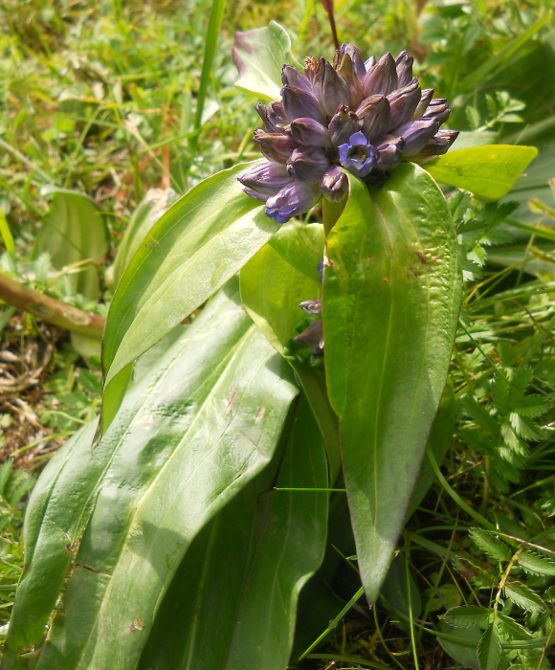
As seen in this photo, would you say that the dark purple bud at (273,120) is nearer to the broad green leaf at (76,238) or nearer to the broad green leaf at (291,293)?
the broad green leaf at (291,293)

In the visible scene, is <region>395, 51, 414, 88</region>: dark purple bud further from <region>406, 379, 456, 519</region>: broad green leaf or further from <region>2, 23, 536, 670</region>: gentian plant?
<region>406, 379, 456, 519</region>: broad green leaf

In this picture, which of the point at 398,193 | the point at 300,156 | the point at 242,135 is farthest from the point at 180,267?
the point at 242,135

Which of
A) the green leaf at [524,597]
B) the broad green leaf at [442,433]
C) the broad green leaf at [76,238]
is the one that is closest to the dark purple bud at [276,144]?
the broad green leaf at [442,433]

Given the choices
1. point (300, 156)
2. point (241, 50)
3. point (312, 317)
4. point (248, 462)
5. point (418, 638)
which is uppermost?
point (241, 50)

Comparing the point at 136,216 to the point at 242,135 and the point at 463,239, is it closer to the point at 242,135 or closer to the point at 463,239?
the point at 242,135

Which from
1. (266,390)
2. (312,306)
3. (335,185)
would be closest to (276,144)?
(335,185)

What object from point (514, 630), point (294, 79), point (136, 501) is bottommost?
point (514, 630)

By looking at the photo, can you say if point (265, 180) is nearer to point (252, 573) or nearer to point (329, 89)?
point (329, 89)
